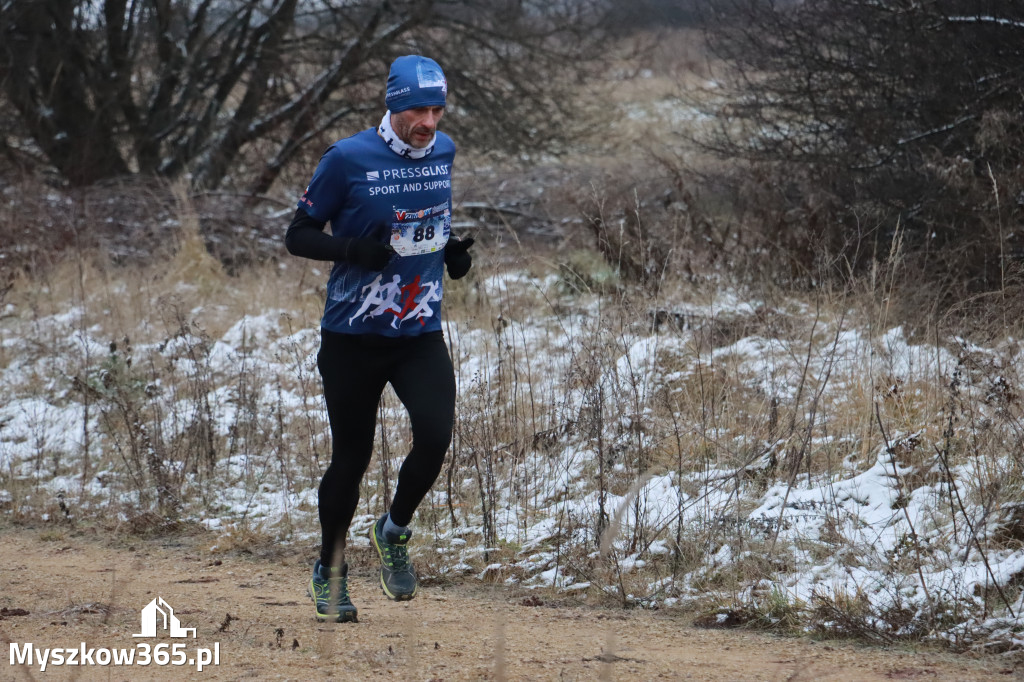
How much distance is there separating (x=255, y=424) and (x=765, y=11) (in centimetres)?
639

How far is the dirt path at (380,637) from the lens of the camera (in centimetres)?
363

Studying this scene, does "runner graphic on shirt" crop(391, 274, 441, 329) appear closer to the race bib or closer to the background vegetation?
the race bib

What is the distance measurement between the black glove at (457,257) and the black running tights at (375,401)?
260mm

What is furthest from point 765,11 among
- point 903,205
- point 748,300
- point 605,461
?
point 605,461

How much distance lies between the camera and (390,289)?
387cm

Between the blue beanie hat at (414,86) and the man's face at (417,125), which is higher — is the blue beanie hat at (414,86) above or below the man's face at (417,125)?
above

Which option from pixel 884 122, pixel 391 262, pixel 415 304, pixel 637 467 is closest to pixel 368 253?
pixel 391 262

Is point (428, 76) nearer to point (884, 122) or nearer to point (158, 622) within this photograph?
point (158, 622)

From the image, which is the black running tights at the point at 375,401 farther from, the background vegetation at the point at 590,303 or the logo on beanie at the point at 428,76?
the background vegetation at the point at 590,303

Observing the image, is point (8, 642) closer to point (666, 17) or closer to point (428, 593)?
point (428, 593)

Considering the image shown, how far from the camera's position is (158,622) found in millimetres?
4219

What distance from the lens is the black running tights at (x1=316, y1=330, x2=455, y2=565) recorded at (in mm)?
3916

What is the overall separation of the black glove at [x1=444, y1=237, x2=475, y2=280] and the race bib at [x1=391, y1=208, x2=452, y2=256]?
0.24 feet

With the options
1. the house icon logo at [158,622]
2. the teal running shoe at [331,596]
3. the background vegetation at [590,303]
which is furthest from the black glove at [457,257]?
the house icon logo at [158,622]
